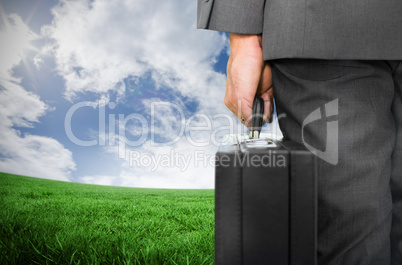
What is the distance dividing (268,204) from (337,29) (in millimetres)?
680

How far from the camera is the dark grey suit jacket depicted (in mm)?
939

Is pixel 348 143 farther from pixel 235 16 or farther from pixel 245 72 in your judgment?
pixel 235 16

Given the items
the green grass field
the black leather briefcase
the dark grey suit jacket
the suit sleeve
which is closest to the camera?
the black leather briefcase

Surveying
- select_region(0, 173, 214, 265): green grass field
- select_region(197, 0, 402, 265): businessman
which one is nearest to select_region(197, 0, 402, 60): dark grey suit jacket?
select_region(197, 0, 402, 265): businessman

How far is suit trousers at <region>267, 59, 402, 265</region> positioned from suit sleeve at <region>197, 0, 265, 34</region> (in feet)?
0.78

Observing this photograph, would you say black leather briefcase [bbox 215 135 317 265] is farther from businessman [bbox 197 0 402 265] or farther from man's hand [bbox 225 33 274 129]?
man's hand [bbox 225 33 274 129]

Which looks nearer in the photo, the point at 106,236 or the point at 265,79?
the point at 265,79

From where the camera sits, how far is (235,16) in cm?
113

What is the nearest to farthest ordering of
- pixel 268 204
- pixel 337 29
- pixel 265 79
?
pixel 268 204
pixel 337 29
pixel 265 79

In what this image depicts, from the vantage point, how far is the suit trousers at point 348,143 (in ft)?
3.18

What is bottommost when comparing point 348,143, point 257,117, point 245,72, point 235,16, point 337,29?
point 348,143

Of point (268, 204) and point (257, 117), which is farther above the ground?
point (257, 117)

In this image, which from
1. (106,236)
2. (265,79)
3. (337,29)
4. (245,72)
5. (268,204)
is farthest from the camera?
(106,236)

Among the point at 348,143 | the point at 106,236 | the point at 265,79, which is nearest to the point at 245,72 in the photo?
the point at 265,79
